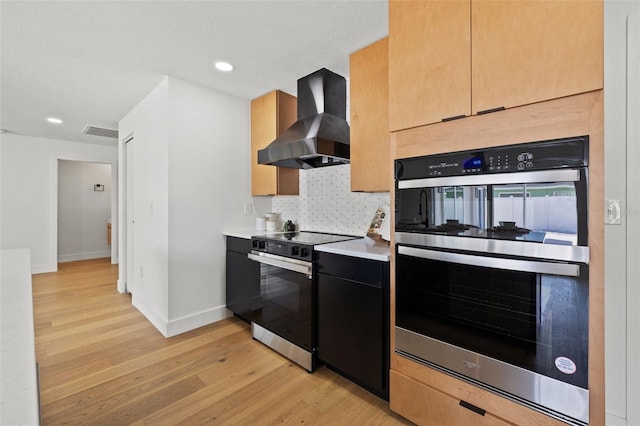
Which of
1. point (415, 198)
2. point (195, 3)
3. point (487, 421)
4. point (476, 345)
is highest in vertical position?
point (195, 3)

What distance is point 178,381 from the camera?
2.00 m

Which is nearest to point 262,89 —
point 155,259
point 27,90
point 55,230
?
point 155,259

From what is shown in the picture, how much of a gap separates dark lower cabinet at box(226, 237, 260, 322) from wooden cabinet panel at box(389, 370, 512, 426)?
1.41 meters

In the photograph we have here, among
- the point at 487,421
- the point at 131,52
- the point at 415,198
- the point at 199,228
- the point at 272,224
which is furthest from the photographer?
the point at 272,224

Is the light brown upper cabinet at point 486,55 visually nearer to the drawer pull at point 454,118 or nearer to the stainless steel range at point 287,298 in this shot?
the drawer pull at point 454,118

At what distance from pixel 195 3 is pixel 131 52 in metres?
0.89

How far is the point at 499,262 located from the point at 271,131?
7.83ft

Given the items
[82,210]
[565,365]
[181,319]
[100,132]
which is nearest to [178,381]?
[181,319]

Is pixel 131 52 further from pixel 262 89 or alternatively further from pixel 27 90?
pixel 27 90

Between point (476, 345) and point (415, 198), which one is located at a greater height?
point (415, 198)

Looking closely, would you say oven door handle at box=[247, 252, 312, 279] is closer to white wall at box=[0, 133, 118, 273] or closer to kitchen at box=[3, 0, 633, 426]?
kitchen at box=[3, 0, 633, 426]

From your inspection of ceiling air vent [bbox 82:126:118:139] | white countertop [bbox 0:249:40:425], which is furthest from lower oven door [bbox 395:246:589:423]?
ceiling air vent [bbox 82:126:118:139]

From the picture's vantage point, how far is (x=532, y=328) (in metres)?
1.19

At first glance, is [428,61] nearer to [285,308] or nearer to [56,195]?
[285,308]
